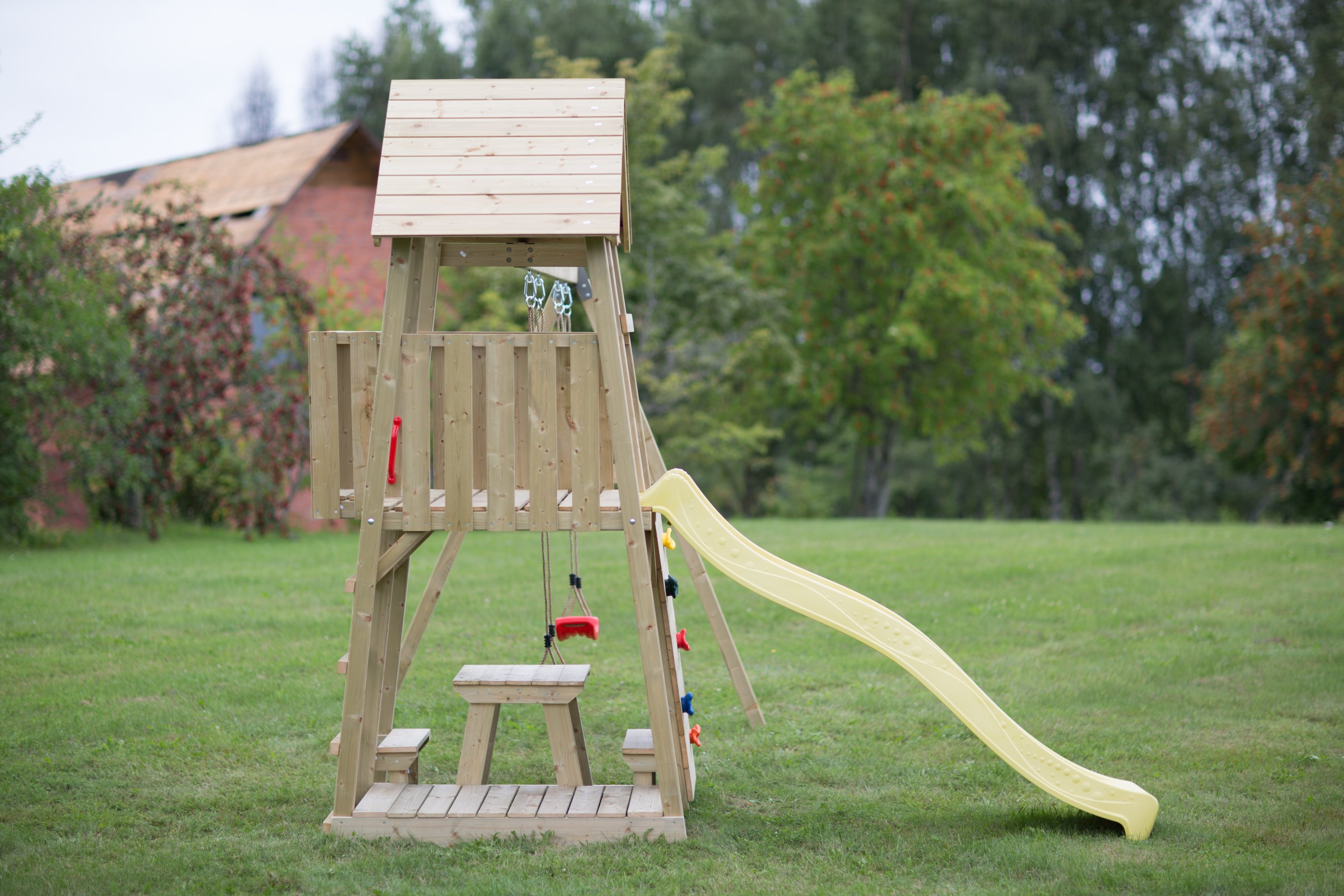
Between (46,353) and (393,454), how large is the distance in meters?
9.61

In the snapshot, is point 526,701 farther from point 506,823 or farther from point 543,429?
point 543,429

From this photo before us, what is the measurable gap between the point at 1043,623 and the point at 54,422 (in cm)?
1127

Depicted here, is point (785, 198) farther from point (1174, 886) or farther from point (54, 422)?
point (1174, 886)

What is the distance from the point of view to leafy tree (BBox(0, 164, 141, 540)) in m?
12.0

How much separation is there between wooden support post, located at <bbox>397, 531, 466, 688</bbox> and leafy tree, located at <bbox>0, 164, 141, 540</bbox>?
847 cm

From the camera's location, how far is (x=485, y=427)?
4.84 m

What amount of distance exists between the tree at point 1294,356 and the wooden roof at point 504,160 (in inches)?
716

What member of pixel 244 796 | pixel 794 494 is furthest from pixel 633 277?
pixel 244 796

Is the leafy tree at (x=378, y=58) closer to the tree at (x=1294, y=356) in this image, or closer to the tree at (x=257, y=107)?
the tree at (x=257, y=107)

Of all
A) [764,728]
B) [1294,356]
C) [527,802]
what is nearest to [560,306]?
[527,802]

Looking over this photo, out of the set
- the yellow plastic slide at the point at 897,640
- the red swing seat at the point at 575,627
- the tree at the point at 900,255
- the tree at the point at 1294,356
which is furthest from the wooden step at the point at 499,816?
the tree at the point at 1294,356

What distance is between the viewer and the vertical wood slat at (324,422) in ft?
15.8

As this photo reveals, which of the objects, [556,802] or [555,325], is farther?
[555,325]

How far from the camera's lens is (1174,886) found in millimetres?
4109
